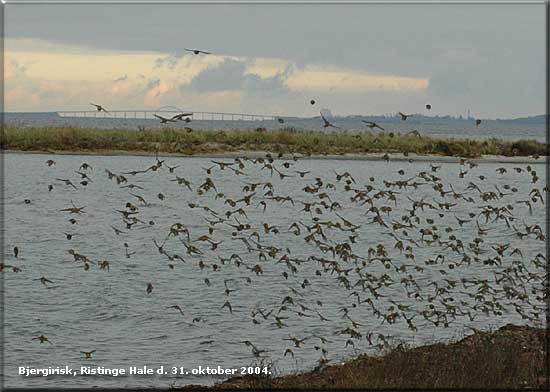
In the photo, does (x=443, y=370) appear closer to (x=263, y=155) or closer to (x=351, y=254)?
(x=351, y=254)

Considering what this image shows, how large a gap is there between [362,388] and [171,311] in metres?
8.83

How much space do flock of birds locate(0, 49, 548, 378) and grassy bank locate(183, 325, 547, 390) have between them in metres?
0.63

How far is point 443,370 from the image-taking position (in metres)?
12.2

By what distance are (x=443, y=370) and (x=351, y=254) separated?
311 centimetres

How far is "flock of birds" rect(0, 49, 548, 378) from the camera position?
46.1ft

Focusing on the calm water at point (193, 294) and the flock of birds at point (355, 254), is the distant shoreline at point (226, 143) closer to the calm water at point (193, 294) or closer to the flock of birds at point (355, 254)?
the flock of birds at point (355, 254)

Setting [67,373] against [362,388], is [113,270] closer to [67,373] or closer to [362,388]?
[67,373]

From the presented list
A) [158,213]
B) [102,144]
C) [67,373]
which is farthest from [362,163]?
[67,373]

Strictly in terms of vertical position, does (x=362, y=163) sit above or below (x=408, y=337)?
above

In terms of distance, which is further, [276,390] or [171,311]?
[171,311]

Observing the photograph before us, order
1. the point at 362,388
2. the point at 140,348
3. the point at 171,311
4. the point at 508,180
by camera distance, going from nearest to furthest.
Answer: the point at 362,388 < the point at 140,348 < the point at 171,311 < the point at 508,180

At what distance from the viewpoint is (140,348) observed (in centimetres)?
1700

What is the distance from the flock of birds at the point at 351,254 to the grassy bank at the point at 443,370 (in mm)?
629

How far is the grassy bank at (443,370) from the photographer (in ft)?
39.3
